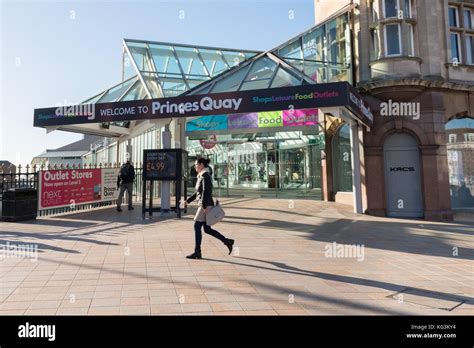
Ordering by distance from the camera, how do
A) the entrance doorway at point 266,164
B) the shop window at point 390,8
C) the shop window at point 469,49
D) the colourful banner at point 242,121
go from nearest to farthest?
the shop window at point 390,8
the shop window at point 469,49
the colourful banner at point 242,121
the entrance doorway at point 266,164

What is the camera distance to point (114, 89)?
15.3 meters

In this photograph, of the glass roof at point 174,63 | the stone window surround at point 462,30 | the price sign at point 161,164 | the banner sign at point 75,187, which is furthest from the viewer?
the glass roof at point 174,63

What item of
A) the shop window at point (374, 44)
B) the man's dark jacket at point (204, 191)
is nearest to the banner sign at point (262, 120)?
the shop window at point (374, 44)

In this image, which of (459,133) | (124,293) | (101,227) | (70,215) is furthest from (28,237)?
(459,133)

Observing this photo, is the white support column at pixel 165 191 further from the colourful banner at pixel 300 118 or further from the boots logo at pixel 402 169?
the boots logo at pixel 402 169

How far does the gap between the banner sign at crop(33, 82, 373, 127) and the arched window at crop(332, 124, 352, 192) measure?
2.96 metres

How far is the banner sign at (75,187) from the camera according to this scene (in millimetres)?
11289

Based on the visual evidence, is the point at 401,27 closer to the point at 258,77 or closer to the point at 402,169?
the point at 402,169

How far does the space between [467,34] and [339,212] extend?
29.9 feet

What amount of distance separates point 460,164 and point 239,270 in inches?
454

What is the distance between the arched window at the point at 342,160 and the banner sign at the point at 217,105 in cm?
296

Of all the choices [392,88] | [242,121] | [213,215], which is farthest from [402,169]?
[213,215]

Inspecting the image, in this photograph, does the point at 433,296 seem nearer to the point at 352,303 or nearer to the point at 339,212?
the point at 352,303

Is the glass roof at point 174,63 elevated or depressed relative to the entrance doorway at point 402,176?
elevated
